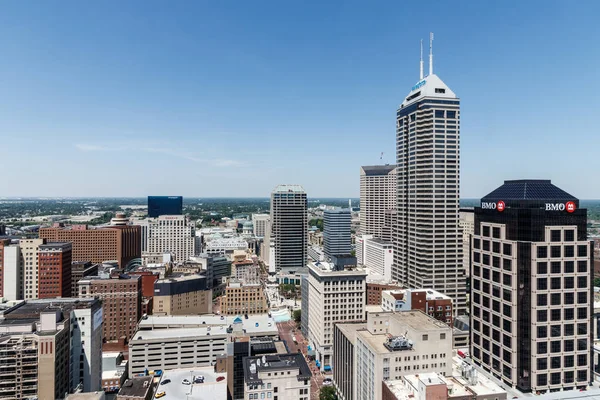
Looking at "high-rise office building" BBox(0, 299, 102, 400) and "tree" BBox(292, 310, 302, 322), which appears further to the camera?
"tree" BBox(292, 310, 302, 322)

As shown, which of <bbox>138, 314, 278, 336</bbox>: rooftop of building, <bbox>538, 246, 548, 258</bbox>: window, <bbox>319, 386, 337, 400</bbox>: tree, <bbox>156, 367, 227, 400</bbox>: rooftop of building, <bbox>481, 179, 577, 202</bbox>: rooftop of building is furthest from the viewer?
<bbox>138, 314, 278, 336</bbox>: rooftop of building

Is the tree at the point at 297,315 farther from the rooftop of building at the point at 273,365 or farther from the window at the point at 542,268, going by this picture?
the window at the point at 542,268

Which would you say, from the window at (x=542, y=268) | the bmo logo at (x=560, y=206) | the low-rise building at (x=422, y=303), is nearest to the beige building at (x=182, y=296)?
the low-rise building at (x=422, y=303)

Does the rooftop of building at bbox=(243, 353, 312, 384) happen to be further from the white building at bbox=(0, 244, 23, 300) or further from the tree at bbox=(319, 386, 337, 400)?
the white building at bbox=(0, 244, 23, 300)

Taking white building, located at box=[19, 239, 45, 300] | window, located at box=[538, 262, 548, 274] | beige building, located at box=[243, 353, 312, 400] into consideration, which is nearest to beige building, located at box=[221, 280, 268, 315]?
white building, located at box=[19, 239, 45, 300]

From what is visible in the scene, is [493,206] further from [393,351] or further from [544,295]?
[393,351]

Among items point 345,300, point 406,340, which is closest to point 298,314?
point 345,300

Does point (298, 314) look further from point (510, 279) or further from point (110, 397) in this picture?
point (510, 279)
